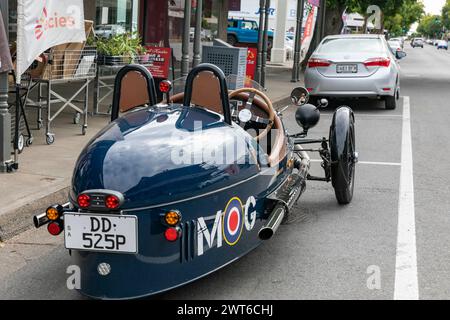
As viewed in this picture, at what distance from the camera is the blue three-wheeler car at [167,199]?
154 inches

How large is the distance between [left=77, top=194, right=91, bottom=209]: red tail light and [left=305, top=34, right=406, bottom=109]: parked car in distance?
1071cm

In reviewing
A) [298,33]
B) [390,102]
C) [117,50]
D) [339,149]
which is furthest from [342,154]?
[298,33]

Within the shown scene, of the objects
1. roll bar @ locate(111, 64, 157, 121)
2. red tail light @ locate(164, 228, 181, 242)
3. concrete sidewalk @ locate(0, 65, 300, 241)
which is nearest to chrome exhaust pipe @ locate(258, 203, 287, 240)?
red tail light @ locate(164, 228, 181, 242)

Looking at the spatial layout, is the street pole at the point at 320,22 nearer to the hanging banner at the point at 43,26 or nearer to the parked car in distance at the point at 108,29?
the parked car in distance at the point at 108,29

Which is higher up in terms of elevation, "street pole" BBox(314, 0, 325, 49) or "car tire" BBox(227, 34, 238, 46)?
"street pole" BBox(314, 0, 325, 49)

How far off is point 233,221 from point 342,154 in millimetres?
2192

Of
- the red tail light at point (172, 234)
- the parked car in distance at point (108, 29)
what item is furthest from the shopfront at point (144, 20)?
the red tail light at point (172, 234)

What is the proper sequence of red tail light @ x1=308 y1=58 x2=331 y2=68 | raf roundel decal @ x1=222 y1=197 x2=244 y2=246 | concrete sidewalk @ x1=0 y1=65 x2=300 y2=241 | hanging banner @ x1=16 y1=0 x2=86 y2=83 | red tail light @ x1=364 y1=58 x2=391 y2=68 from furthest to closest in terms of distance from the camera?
red tail light @ x1=308 y1=58 x2=331 y2=68 < red tail light @ x1=364 y1=58 x2=391 y2=68 < hanging banner @ x1=16 y1=0 x2=86 y2=83 < concrete sidewalk @ x1=0 y1=65 x2=300 y2=241 < raf roundel decal @ x1=222 y1=197 x2=244 y2=246

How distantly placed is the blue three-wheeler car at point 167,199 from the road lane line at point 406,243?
2.93ft

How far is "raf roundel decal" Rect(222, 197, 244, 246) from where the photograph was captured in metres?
4.31

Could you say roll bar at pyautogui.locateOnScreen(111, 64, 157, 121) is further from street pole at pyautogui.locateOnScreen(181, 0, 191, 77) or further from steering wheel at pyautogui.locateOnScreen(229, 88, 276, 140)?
street pole at pyautogui.locateOnScreen(181, 0, 191, 77)

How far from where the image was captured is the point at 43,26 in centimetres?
773

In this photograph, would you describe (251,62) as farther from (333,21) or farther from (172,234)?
(333,21)
